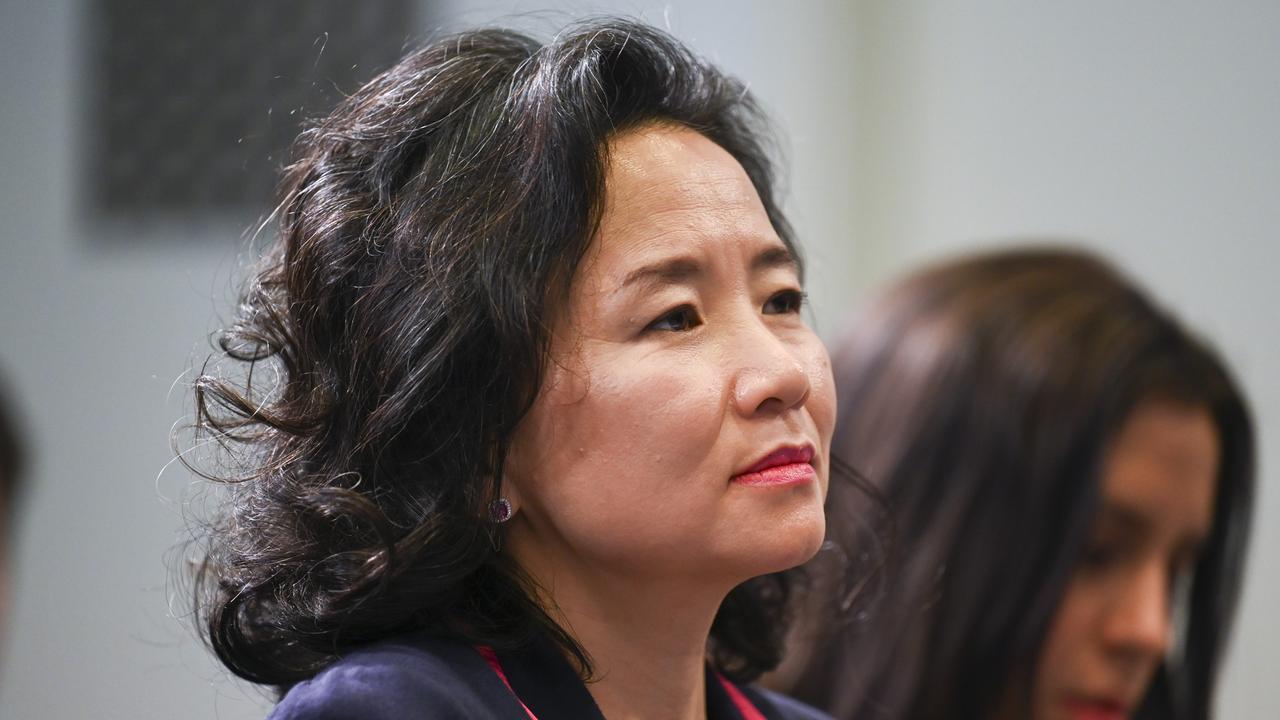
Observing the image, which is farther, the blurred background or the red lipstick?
the blurred background

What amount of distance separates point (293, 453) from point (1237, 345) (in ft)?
6.30

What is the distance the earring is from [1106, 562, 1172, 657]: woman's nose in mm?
835

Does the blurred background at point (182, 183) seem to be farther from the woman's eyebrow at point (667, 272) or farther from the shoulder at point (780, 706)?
the woman's eyebrow at point (667, 272)

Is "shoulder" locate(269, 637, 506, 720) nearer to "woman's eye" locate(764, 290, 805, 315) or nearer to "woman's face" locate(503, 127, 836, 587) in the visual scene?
"woman's face" locate(503, 127, 836, 587)

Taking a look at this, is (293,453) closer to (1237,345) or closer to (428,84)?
(428,84)

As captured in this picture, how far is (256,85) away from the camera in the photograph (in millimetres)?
2754

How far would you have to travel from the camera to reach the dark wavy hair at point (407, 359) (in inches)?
40.6

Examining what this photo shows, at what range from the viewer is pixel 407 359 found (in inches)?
40.7

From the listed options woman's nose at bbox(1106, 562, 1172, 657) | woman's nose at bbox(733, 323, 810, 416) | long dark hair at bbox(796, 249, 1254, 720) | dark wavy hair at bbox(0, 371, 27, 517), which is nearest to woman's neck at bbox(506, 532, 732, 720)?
woman's nose at bbox(733, 323, 810, 416)

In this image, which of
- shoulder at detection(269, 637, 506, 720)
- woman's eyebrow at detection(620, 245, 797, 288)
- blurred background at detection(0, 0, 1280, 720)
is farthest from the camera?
blurred background at detection(0, 0, 1280, 720)

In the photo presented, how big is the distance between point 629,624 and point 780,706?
273mm

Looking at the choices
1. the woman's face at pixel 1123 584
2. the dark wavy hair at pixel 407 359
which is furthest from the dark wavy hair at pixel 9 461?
the woman's face at pixel 1123 584

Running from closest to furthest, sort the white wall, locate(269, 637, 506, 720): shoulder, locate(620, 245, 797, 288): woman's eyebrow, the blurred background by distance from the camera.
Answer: locate(269, 637, 506, 720): shoulder < locate(620, 245, 797, 288): woman's eyebrow < the white wall < the blurred background

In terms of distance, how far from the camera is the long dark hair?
65.7 inches
